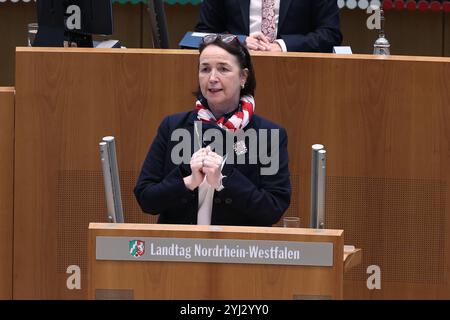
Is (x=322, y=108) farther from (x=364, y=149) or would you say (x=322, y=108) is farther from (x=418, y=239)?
(x=418, y=239)

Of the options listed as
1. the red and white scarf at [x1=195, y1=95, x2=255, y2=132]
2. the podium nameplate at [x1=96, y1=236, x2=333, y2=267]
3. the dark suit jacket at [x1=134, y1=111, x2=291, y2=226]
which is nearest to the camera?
the podium nameplate at [x1=96, y1=236, x2=333, y2=267]

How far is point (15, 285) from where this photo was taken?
18.4 feet

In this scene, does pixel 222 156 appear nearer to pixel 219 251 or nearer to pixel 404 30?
pixel 219 251

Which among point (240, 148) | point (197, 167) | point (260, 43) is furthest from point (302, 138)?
point (197, 167)

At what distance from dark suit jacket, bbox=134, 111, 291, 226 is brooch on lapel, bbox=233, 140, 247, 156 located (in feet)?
0.06

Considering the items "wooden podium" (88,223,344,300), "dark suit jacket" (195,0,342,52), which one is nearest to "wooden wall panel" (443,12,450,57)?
"dark suit jacket" (195,0,342,52)

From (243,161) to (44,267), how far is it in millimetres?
1353

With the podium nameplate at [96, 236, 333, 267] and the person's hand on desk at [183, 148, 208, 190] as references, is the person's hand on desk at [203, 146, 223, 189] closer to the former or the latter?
the person's hand on desk at [183, 148, 208, 190]

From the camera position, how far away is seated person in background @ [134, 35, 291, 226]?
4543 millimetres

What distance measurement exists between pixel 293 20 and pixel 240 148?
1509 millimetres

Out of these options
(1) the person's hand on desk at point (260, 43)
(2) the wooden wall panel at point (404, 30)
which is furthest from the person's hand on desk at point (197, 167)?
(2) the wooden wall panel at point (404, 30)

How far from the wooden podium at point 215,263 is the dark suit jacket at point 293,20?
212cm

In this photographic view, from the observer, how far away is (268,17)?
6078 mm
